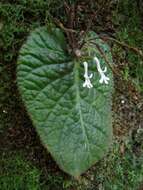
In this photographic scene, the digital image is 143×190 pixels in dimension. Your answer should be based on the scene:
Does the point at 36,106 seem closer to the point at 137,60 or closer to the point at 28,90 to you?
the point at 28,90

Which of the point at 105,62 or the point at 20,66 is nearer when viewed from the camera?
the point at 20,66

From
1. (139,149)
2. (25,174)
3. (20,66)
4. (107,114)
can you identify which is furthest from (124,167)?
(20,66)

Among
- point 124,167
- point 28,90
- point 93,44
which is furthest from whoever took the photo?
point 124,167

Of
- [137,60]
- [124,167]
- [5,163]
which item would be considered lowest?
[124,167]

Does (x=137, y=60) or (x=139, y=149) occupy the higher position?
(x=137, y=60)

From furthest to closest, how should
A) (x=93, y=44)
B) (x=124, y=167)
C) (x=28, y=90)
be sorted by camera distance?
(x=124, y=167), (x=93, y=44), (x=28, y=90)

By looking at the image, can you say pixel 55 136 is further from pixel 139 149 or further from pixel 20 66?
pixel 139 149
